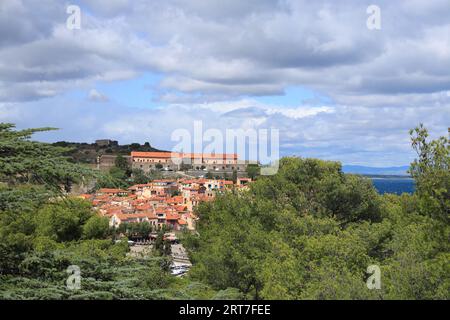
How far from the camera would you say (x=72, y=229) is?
96.0ft

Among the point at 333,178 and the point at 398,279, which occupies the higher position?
the point at 333,178

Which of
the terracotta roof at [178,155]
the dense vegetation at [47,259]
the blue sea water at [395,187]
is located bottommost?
the blue sea water at [395,187]

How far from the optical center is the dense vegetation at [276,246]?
8805mm

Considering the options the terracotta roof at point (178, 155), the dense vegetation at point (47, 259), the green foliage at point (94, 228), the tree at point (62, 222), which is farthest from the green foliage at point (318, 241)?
the terracotta roof at point (178, 155)

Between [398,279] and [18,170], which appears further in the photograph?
[398,279]

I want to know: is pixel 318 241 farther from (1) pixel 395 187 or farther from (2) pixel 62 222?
(1) pixel 395 187

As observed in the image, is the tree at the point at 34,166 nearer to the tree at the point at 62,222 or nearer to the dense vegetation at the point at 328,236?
the dense vegetation at the point at 328,236

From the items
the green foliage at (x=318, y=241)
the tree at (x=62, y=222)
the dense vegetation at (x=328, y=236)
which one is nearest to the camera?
the dense vegetation at (x=328, y=236)

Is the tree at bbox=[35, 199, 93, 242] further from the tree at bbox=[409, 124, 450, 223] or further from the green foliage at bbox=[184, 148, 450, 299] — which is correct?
the tree at bbox=[409, 124, 450, 223]

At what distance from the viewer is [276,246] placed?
50.8 ft
